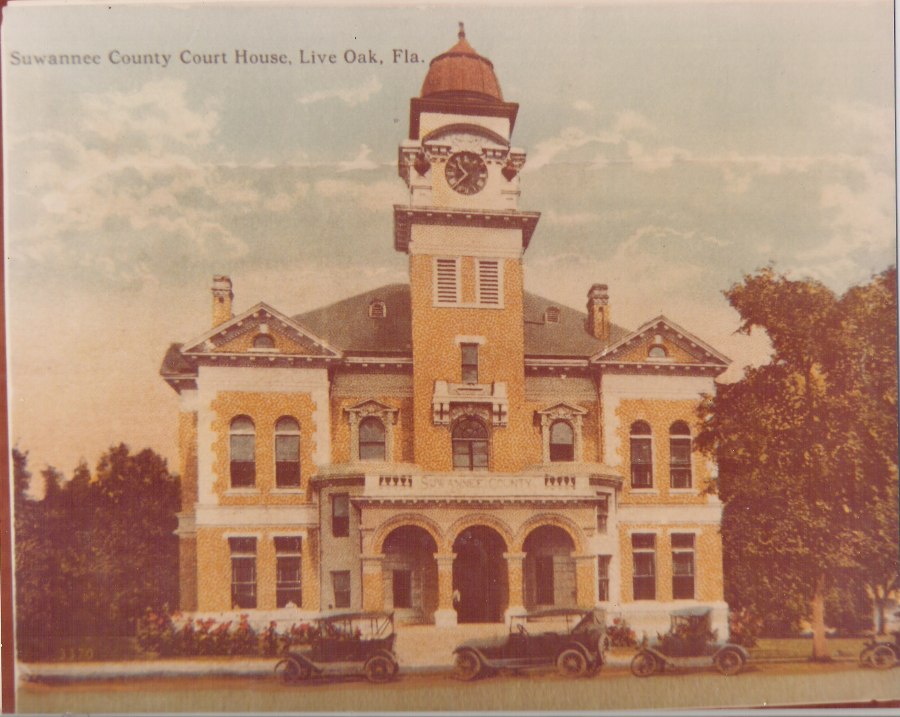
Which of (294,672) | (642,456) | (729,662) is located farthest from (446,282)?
(729,662)

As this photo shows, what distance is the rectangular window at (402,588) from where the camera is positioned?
10172 mm

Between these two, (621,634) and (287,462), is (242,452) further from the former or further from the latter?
(621,634)

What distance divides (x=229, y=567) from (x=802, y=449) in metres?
5.92

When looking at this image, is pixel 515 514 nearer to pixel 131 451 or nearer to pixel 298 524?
pixel 298 524

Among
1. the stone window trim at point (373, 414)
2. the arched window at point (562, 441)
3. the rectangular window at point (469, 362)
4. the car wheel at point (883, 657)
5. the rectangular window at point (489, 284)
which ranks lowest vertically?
the car wheel at point (883, 657)

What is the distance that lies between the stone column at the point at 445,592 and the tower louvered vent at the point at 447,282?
2.61 m

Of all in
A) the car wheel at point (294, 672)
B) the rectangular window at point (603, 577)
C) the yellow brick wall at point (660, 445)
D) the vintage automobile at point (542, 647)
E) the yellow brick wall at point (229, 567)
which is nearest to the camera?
the car wheel at point (294, 672)

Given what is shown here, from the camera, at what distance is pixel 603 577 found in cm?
1041

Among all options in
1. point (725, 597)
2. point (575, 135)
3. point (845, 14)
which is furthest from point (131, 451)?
point (845, 14)

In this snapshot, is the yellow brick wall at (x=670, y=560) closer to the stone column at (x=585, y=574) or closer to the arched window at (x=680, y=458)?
the stone column at (x=585, y=574)

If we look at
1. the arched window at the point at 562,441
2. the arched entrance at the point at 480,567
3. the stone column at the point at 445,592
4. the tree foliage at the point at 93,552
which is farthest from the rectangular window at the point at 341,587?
the arched window at the point at 562,441

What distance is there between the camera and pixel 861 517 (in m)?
10.4

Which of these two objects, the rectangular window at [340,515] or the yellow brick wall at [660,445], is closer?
the rectangular window at [340,515]

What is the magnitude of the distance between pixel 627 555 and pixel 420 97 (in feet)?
16.8
